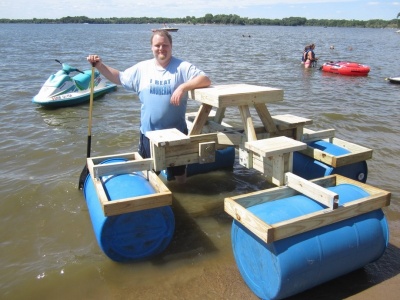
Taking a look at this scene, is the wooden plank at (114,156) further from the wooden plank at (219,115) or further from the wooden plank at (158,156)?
the wooden plank at (219,115)

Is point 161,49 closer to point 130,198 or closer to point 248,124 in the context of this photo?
point 248,124

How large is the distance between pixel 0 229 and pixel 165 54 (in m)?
3.14

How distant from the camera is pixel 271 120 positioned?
499 centimetres

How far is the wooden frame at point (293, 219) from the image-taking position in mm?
3176

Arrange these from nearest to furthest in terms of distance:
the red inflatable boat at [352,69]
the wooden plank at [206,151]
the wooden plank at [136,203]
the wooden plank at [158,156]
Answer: the wooden plank at [136,203] < the wooden plank at [158,156] < the wooden plank at [206,151] < the red inflatable boat at [352,69]

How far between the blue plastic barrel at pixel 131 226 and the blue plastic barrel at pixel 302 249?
84 cm

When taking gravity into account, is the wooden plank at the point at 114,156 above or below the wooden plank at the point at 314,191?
below

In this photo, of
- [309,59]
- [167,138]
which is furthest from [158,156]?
[309,59]

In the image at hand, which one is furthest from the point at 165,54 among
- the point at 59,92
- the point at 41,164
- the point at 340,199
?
the point at 59,92

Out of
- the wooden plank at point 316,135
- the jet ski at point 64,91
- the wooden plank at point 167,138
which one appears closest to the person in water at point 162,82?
the wooden plank at point 167,138

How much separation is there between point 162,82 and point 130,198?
67.1 inches

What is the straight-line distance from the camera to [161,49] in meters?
4.77

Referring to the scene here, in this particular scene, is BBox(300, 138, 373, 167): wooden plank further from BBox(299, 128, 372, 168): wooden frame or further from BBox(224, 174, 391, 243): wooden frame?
BBox(224, 174, 391, 243): wooden frame

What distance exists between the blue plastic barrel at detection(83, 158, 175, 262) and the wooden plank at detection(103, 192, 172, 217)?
18cm
